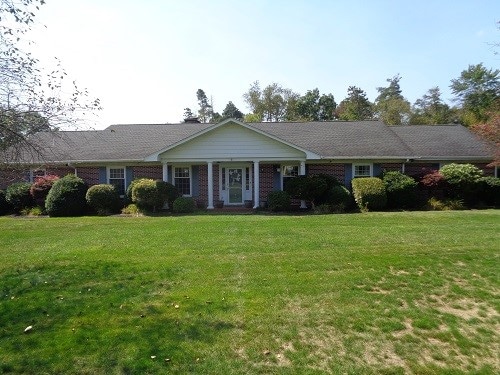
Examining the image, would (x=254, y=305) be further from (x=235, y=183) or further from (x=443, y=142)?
(x=443, y=142)

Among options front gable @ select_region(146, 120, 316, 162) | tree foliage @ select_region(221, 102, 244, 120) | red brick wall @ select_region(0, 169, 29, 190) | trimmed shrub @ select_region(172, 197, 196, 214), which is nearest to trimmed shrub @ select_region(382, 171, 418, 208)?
front gable @ select_region(146, 120, 316, 162)

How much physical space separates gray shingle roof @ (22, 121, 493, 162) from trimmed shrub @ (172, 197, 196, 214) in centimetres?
335

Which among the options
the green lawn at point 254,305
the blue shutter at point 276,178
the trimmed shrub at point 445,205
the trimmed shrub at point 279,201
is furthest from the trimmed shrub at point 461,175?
the green lawn at point 254,305

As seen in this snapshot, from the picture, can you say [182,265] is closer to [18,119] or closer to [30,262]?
[30,262]

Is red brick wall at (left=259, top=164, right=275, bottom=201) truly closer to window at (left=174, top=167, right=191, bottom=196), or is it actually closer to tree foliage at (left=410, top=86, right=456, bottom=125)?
window at (left=174, top=167, right=191, bottom=196)

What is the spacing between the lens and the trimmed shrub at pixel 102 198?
18484 millimetres

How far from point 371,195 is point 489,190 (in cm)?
682

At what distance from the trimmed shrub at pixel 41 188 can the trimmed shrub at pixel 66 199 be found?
1256mm

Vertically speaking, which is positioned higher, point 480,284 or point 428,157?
point 428,157

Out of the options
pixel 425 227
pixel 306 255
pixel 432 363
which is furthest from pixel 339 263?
pixel 425 227

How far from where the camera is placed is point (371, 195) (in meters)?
17.5

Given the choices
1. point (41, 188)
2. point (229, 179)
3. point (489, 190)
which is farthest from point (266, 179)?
point (41, 188)

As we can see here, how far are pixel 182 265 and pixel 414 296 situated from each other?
425cm

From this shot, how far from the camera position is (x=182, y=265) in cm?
765
